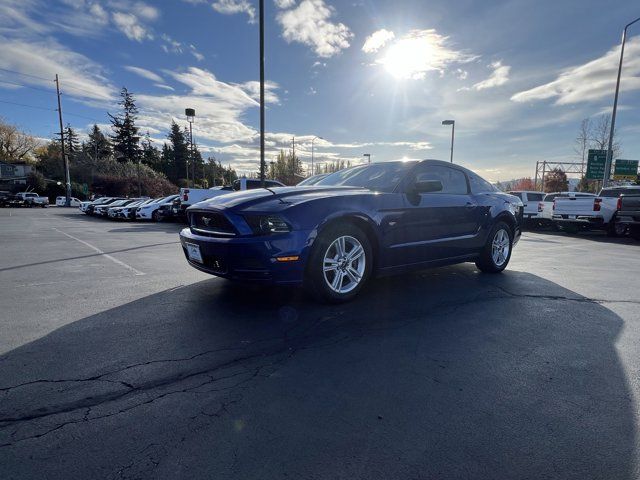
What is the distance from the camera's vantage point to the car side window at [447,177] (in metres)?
4.91

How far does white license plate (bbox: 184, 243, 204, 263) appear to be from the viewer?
3.84 meters

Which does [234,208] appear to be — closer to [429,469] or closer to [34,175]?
[429,469]

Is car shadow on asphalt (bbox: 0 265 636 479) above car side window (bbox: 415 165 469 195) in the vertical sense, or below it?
below

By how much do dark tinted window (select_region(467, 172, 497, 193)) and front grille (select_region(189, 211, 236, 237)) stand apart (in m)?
3.77

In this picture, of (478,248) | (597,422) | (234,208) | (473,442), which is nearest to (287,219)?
(234,208)

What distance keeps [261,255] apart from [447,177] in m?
3.15

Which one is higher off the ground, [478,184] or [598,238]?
[478,184]

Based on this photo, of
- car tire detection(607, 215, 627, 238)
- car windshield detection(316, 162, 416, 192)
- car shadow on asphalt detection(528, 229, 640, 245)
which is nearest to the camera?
car windshield detection(316, 162, 416, 192)

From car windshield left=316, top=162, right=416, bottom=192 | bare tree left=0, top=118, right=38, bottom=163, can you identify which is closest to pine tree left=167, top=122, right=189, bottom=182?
bare tree left=0, top=118, right=38, bottom=163

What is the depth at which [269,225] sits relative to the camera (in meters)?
3.53

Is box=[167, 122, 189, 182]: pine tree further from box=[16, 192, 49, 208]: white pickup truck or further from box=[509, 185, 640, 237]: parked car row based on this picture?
box=[509, 185, 640, 237]: parked car row

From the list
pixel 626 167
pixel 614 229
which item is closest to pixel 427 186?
pixel 614 229

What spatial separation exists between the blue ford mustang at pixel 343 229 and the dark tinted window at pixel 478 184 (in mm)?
208

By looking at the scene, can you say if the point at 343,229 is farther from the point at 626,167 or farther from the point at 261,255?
the point at 626,167
